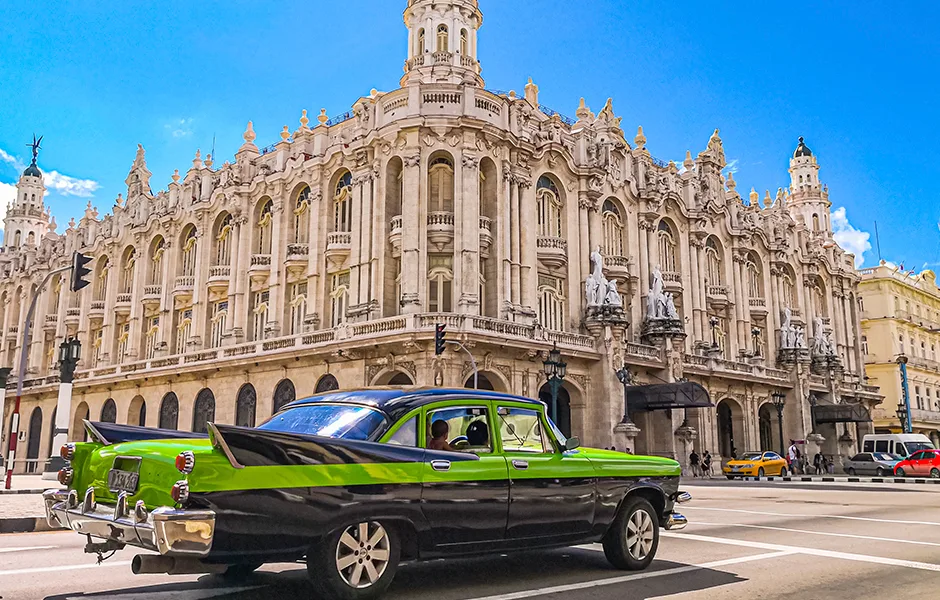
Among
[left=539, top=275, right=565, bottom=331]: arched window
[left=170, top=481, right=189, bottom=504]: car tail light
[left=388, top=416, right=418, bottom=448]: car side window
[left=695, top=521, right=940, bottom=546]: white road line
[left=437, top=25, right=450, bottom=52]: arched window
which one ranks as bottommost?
[left=695, top=521, right=940, bottom=546]: white road line

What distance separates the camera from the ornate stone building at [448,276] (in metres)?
32.1

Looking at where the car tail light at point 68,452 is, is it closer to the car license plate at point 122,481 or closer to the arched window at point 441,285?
Answer: the car license plate at point 122,481

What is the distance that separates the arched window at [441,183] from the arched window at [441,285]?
2.59 meters

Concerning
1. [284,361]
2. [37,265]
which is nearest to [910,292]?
[284,361]

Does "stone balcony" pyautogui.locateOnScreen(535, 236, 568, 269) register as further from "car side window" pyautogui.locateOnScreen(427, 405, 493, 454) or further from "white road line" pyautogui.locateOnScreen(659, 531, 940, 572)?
"car side window" pyautogui.locateOnScreen(427, 405, 493, 454)

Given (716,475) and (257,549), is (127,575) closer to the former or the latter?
(257,549)

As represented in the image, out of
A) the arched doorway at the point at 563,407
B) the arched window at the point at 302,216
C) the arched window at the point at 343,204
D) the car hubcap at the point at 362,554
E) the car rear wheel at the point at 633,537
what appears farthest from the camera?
the arched window at the point at 302,216

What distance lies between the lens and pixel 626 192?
134 ft

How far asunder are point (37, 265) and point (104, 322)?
500 inches

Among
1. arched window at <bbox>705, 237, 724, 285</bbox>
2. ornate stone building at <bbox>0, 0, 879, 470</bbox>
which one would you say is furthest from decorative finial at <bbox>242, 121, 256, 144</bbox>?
arched window at <bbox>705, 237, 724, 285</bbox>

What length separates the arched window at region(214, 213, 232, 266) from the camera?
41969 millimetres

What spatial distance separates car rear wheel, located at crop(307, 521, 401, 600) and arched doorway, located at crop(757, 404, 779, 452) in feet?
150

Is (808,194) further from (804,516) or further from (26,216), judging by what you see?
(26,216)

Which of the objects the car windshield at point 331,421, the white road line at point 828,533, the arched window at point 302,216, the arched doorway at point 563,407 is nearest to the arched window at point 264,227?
the arched window at point 302,216
